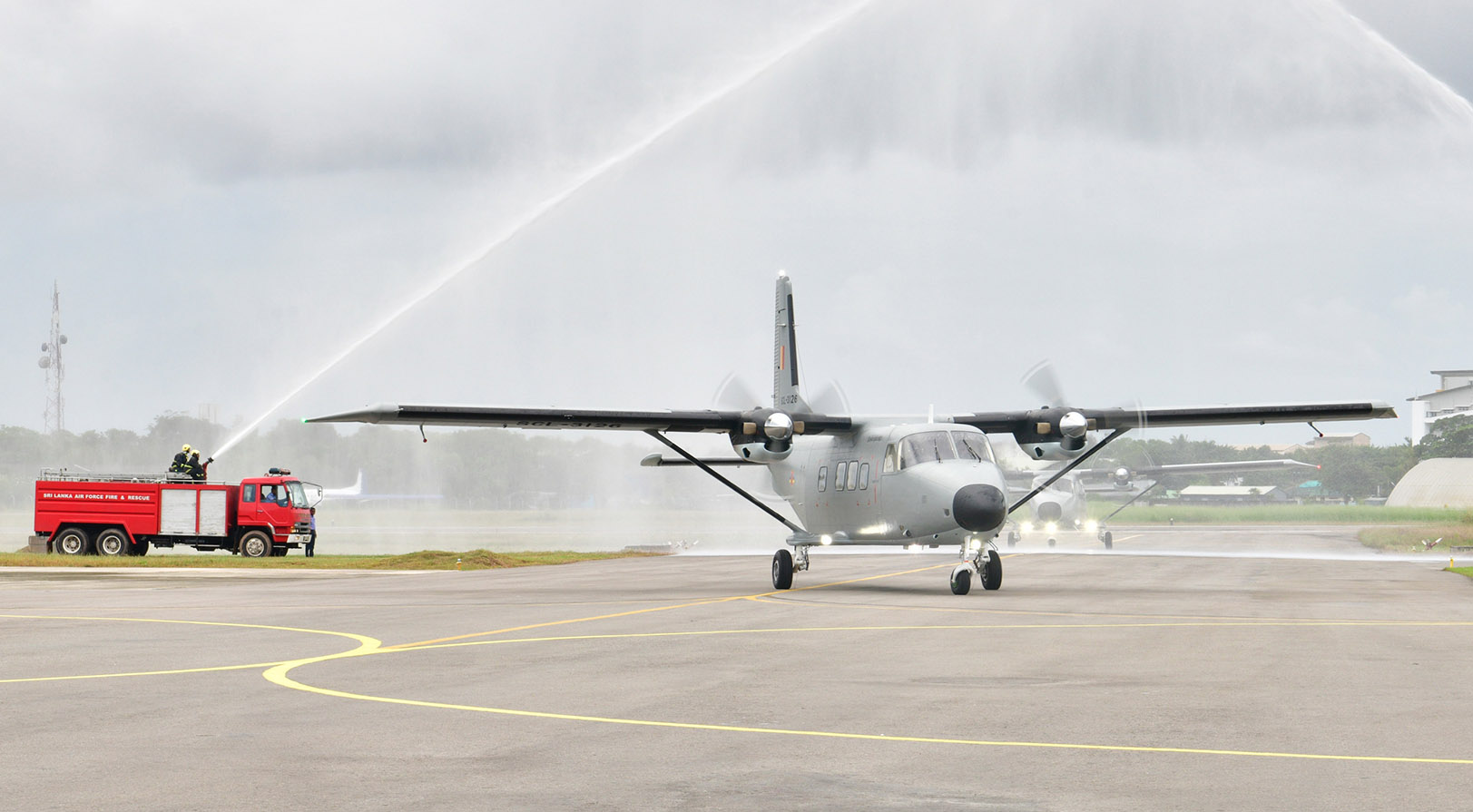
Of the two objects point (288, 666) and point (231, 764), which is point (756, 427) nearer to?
point (288, 666)

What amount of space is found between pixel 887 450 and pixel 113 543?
25.3 metres

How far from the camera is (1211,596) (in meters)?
22.2

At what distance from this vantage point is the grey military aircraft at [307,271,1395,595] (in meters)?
22.7

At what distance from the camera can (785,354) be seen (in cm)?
3044

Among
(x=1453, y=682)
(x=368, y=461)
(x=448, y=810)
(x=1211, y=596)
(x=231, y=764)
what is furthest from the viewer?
(x=368, y=461)

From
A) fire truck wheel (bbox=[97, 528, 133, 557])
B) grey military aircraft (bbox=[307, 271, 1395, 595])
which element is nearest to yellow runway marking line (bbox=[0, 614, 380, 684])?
grey military aircraft (bbox=[307, 271, 1395, 595])

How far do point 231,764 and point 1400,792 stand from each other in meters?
6.22

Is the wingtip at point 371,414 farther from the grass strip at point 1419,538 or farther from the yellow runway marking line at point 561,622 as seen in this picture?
the grass strip at point 1419,538

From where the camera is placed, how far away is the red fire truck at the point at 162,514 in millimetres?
37281

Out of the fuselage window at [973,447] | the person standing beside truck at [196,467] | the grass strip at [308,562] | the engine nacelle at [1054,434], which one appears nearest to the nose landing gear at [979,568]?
the fuselage window at [973,447]

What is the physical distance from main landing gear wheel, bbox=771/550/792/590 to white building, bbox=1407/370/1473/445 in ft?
412

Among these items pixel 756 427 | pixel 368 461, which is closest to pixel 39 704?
pixel 756 427

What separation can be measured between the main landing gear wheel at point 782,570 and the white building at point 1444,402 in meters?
126

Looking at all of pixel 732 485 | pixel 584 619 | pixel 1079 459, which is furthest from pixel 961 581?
pixel 584 619
